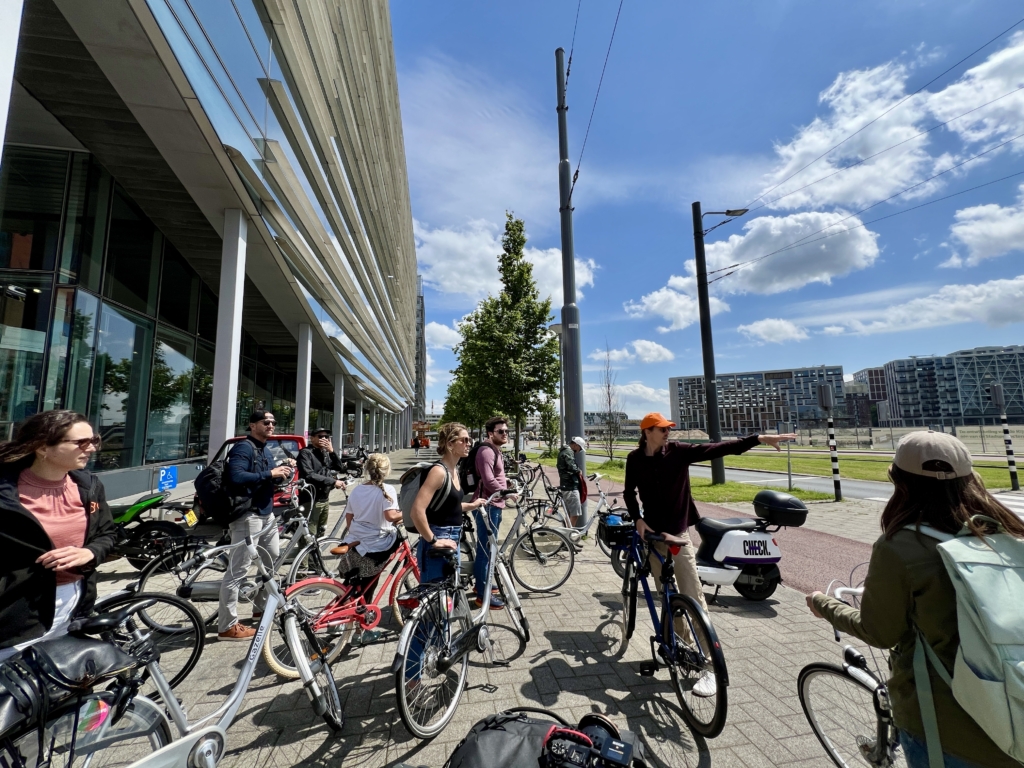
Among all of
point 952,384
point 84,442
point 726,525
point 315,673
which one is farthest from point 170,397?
point 952,384

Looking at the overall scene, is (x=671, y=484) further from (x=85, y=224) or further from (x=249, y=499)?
(x=85, y=224)

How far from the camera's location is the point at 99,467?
293 inches

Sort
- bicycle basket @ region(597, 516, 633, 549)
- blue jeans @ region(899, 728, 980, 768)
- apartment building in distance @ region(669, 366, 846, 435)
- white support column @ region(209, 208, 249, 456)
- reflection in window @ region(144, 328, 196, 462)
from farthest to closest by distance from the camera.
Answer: apartment building in distance @ region(669, 366, 846, 435) < reflection in window @ region(144, 328, 196, 462) < white support column @ region(209, 208, 249, 456) < bicycle basket @ region(597, 516, 633, 549) < blue jeans @ region(899, 728, 980, 768)

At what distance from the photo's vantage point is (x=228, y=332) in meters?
7.89

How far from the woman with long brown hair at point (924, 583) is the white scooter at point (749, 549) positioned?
313 cm

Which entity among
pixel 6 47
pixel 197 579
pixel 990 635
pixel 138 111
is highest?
pixel 138 111

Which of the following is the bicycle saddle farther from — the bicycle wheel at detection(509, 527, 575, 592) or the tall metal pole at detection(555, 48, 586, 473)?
the tall metal pole at detection(555, 48, 586, 473)

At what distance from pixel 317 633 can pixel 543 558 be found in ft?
9.48

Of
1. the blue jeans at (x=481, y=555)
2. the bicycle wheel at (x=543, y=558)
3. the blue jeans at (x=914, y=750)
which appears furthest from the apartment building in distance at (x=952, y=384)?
the blue jeans at (x=914, y=750)

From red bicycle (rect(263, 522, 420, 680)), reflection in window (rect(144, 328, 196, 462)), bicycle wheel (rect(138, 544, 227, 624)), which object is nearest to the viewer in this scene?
red bicycle (rect(263, 522, 420, 680))

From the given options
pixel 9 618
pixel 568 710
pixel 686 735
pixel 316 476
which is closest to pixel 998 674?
pixel 686 735

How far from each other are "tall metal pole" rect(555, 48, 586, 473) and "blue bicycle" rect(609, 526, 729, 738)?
400cm

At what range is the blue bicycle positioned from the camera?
2484 millimetres

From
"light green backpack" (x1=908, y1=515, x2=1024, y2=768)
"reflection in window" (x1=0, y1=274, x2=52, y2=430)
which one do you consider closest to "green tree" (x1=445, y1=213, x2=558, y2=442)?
"reflection in window" (x1=0, y1=274, x2=52, y2=430)
